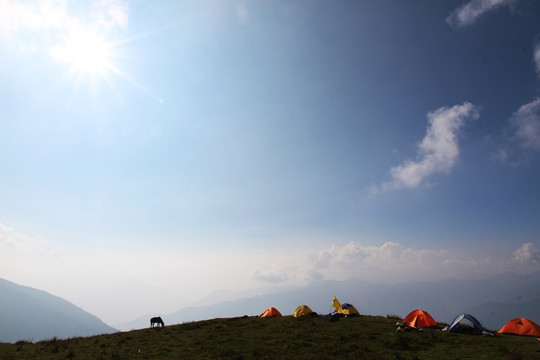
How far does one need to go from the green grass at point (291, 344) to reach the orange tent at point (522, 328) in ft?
4.90

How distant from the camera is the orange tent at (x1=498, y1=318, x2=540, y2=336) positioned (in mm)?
24180

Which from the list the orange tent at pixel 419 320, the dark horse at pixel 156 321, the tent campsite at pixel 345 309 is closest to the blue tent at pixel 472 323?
the orange tent at pixel 419 320

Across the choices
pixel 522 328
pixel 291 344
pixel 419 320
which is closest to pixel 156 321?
pixel 291 344

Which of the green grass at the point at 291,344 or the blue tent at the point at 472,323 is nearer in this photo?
the green grass at the point at 291,344

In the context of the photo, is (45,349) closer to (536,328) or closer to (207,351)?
(207,351)

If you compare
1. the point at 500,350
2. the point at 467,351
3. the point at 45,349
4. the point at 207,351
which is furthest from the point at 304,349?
the point at 45,349

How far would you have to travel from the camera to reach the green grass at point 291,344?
1910 centimetres

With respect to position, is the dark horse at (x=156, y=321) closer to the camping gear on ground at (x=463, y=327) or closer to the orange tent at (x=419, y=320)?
the orange tent at (x=419, y=320)

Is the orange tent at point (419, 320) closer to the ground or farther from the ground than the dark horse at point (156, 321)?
closer to the ground

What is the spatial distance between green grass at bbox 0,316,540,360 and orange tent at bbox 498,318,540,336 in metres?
1.49

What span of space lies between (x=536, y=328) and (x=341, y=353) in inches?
793

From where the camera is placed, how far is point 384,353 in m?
19.0

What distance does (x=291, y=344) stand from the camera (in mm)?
22094

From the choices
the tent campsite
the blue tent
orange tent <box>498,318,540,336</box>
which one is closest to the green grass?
the blue tent
